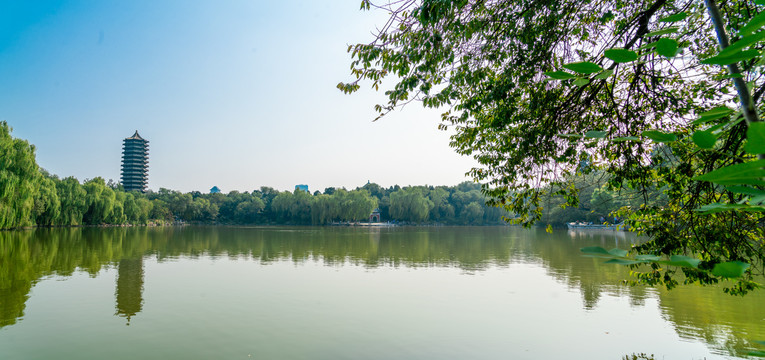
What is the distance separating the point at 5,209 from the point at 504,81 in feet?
109

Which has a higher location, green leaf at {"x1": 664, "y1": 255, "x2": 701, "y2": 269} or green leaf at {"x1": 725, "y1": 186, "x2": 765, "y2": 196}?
green leaf at {"x1": 725, "y1": 186, "x2": 765, "y2": 196}

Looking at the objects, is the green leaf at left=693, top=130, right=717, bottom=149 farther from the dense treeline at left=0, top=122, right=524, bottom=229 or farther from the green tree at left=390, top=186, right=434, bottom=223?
the green tree at left=390, top=186, right=434, bottom=223

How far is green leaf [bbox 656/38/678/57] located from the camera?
0.57 m

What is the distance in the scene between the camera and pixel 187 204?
77750mm

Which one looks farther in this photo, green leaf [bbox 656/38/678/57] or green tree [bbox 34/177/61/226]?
green tree [bbox 34/177/61/226]

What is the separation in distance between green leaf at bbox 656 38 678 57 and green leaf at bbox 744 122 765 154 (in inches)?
7.0

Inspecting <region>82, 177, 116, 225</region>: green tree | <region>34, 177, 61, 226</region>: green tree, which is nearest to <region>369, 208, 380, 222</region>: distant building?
<region>82, 177, 116, 225</region>: green tree

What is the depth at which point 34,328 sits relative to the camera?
6.79m

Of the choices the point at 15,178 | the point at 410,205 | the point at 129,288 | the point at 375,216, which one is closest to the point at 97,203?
the point at 15,178

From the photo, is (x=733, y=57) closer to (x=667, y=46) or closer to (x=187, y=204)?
(x=667, y=46)

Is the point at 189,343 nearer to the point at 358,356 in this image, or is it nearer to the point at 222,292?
the point at 358,356

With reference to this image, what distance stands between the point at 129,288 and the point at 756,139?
1236 centimetres

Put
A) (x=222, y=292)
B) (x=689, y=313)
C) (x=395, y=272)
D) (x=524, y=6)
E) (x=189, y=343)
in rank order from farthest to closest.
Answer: (x=395, y=272) → (x=222, y=292) → (x=689, y=313) → (x=189, y=343) → (x=524, y=6)

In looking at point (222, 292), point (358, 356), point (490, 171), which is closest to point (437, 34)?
point (490, 171)
